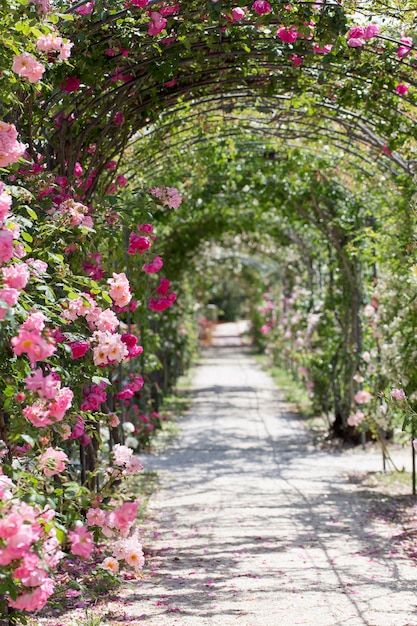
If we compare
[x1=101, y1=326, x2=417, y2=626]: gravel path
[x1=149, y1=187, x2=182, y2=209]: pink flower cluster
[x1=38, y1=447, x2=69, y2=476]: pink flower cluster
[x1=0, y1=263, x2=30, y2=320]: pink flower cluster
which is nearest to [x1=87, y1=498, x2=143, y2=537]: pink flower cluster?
[x1=38, y1=447, x2=69, y2=476]: pink flower cluster

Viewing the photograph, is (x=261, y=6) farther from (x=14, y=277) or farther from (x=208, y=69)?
(x=14, y=277)

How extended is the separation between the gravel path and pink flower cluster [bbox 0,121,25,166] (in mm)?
1962

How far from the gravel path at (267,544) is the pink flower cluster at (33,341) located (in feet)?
5.36

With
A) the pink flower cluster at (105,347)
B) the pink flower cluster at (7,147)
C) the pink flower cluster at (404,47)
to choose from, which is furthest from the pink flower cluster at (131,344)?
the pink flower cluster at (404,47)

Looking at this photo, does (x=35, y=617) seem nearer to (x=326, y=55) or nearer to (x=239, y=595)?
(x=239, y=595)

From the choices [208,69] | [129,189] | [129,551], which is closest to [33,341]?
[129,551]

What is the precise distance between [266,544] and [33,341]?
309 centimetres

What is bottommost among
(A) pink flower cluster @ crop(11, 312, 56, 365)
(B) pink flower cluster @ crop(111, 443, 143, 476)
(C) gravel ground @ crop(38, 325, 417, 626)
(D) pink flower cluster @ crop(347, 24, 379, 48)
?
(C) gravel ground @ crop(38, 325, 417, 626)

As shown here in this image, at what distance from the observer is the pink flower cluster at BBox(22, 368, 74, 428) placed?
7.83 feet

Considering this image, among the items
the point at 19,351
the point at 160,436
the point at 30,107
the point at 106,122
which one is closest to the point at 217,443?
the point at 160,436

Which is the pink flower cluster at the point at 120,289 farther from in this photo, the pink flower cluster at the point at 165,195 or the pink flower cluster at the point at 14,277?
the pink flower cluster at the point at 165,195

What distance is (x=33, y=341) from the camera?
2.31 metres

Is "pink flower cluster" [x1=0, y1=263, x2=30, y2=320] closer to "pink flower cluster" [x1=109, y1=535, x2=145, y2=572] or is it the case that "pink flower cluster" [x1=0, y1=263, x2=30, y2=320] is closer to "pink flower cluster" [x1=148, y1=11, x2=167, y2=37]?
"pink flower cluster" [x1=109, y1=535, x2=145, y2=572]

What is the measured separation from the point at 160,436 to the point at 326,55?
6273 mm
